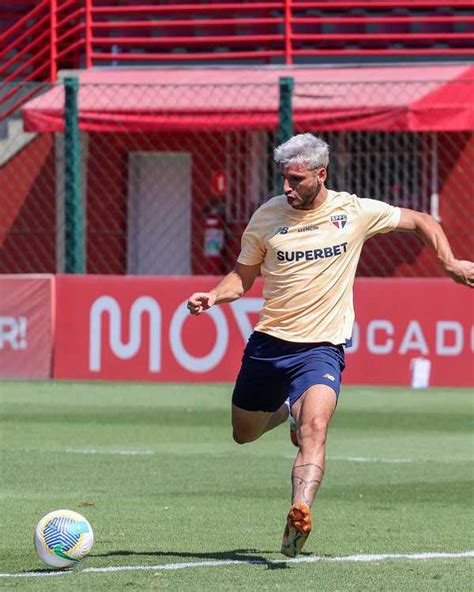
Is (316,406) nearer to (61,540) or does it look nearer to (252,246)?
(252,246)

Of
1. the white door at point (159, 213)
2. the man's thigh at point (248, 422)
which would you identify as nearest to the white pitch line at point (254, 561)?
the man's thigh at point (248, 422)

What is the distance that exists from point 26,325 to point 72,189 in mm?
1867

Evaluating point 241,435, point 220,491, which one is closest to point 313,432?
point 241,435

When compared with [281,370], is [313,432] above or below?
below

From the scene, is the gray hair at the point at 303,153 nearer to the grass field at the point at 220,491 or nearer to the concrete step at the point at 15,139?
the grass field at the point at 220,491

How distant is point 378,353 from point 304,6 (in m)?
7.93

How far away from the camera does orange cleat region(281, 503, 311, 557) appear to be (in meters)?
6.89

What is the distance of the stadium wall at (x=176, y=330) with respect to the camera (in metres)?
16.6

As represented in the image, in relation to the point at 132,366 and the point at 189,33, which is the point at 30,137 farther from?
the point at 132,366

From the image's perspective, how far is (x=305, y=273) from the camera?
26.2ft

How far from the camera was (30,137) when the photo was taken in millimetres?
24375

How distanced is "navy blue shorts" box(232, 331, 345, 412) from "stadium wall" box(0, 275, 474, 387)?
8.38 metres

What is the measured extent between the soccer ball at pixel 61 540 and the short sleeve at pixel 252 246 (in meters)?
1.89

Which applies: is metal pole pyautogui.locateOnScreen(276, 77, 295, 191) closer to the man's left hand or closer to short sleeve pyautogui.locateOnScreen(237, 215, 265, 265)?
short sleeve pyautogui.locateOnScreen(237, 215, 265, 265)
